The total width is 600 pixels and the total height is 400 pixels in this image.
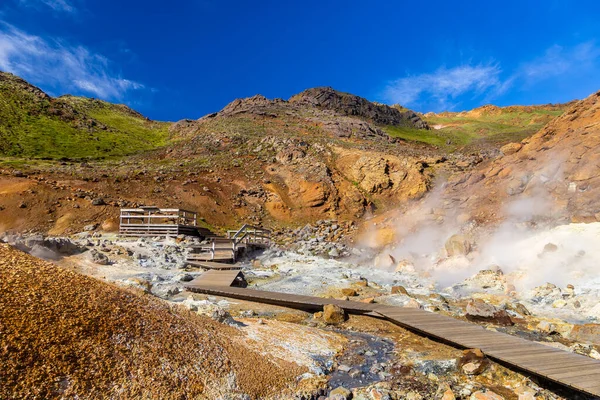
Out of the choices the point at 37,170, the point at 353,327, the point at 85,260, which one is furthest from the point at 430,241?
the point at 37,170

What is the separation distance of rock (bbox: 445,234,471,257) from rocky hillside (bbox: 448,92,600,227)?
302 cm

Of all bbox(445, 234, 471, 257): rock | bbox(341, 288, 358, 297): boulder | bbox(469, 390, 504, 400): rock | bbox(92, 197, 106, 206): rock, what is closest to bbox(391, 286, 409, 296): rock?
bbox(341, 288, 358, 297): boulder

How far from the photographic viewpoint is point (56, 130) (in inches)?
2063

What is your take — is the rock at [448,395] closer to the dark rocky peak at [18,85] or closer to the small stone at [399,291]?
the small stone at [399,291]

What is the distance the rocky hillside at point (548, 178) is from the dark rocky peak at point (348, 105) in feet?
149

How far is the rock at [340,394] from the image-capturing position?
500 cm

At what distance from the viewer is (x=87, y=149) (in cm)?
4688

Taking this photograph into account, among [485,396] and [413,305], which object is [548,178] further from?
[485,396]

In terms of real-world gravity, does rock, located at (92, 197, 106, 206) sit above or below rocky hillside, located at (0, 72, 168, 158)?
below

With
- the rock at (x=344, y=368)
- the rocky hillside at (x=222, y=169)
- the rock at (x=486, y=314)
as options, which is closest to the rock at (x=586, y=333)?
the rock at (x=486, y=314)

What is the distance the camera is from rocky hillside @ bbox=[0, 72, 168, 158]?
44781mm

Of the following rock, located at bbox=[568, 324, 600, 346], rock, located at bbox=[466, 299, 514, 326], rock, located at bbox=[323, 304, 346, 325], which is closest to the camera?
rock, located at bbox=[568, 324, 600, 346]

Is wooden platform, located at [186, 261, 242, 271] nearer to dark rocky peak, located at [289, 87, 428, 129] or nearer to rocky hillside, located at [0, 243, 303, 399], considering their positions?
rocky hillside, located at [0, 243, 303, 399]

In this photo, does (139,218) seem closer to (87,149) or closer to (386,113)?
(87,149)
